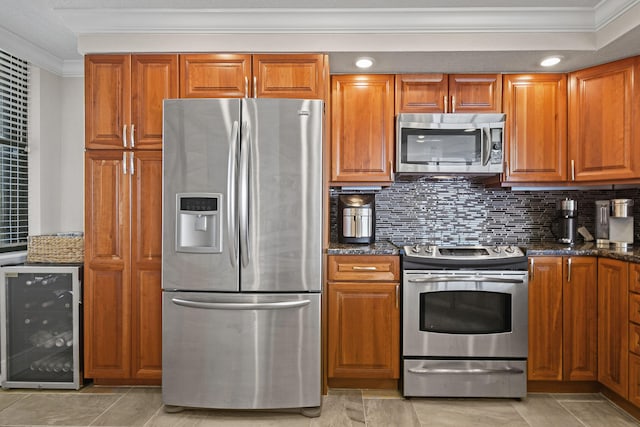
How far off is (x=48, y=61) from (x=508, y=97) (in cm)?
344

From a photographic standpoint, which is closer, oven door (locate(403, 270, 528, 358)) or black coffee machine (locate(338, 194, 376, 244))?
oven door (locate(403, 270, 528, 358))

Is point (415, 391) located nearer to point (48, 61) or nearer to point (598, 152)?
point (598, 152)

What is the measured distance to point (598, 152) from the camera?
2.91 m

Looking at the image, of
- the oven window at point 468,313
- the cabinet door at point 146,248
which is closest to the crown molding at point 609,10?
the oven window at point 468,313

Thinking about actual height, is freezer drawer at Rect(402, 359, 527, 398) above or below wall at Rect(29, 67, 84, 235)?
below

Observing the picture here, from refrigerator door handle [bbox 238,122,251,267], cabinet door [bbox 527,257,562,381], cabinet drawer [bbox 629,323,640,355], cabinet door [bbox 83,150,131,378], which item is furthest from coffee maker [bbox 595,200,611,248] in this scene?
cabinet door [bbox 83,150,131,378]

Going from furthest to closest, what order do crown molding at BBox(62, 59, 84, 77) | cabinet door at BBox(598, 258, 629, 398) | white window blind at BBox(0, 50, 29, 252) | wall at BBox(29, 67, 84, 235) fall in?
crown molding at BBox(62, 59, 84, 77) < wall at BBox(29, 67, 84, 235) < white window blind at BBox(0, 50, 29, 252) < cabinet door at BBox(598, 258, 629, 398)

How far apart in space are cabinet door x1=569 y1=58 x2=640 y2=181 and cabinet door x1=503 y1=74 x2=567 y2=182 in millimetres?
117

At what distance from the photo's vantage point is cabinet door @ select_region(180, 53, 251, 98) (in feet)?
8.84

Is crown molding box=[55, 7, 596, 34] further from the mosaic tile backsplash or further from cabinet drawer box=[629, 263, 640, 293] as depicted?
cabinet drawer box=[629, 263, 640, 293]

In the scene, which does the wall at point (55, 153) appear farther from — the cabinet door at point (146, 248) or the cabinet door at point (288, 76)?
the cabinet door at point (288, 76)

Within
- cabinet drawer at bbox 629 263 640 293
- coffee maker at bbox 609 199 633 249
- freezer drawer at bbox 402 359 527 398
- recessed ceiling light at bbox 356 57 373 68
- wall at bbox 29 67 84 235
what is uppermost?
recessed ceiling light at bbox 356 57 373 68

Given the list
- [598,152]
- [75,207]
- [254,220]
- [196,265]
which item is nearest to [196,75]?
[254,220]

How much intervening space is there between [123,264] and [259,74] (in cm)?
148
